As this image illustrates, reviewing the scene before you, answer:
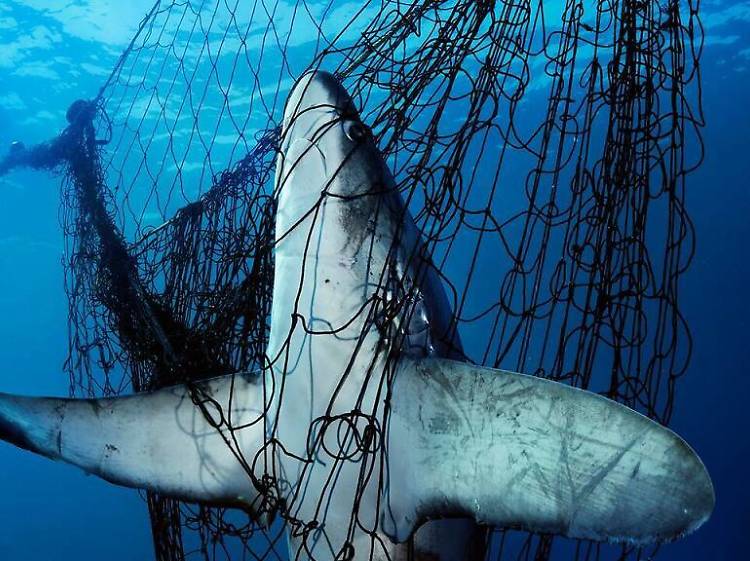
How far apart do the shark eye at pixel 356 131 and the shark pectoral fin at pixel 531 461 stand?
97 cm

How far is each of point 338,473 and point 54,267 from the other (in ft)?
152

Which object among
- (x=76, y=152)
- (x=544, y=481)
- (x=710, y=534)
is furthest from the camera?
(x=710, y=534)

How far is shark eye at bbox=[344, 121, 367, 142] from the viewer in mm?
2451

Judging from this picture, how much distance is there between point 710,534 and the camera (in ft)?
149

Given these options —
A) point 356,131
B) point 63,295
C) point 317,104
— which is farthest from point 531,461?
point 63,295

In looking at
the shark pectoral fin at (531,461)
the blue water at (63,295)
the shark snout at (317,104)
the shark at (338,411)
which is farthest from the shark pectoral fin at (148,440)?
the blue water at (63,295)

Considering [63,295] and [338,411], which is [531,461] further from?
[63,295]

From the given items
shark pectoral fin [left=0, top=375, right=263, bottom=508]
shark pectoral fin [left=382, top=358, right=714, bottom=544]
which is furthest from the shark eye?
shark pectoral fin [left=0, top=375, right=263, bottom=508]

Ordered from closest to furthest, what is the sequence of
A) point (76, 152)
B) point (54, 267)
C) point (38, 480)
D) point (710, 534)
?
point (76, 152), point (54, 267), point (710, 534), point (38, 480)

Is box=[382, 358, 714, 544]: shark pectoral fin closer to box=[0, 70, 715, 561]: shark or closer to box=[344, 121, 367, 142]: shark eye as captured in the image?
box=[0, 70, 715, 561]: shark

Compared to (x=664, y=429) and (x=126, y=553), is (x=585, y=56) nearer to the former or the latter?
(x=664, y=429)

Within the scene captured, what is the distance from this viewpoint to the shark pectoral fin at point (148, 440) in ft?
7.73

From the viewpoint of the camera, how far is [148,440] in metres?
2.40

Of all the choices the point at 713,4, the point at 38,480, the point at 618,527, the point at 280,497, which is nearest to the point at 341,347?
the point at 280,497
